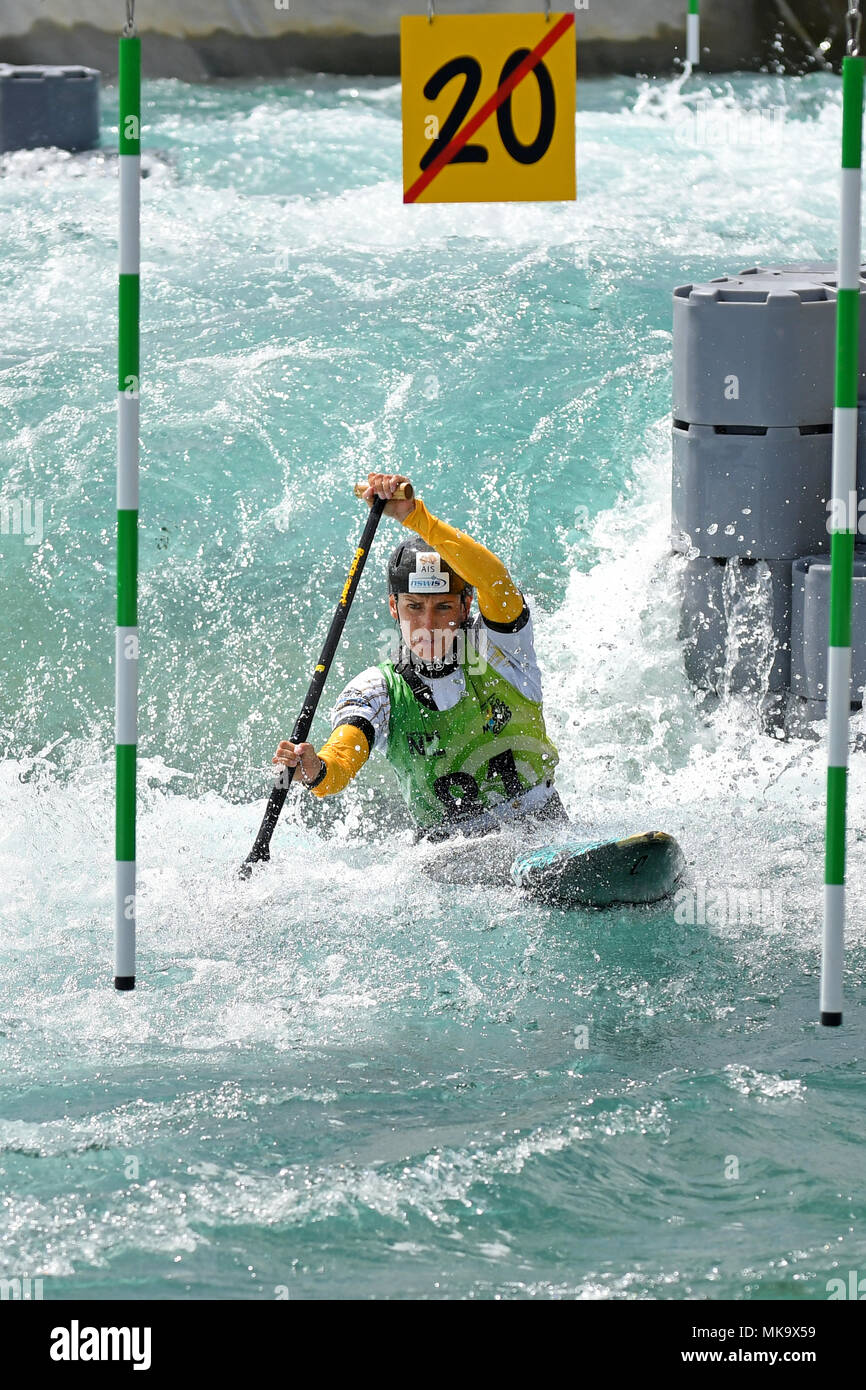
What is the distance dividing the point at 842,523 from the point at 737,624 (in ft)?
9.21

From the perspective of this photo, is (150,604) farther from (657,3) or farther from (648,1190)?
(657,3)

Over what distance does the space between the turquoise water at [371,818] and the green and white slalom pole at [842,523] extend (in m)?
0.46

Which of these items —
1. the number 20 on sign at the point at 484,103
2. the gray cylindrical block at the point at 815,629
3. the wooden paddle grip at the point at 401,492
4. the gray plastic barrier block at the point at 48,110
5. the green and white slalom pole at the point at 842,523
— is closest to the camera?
the green and white slalom pole at the point at 842,523

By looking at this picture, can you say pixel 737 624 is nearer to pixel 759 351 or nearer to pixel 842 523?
pixel 759 351

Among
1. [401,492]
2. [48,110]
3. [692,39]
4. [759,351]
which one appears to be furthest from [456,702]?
[692,39]

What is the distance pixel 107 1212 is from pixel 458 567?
1.95m

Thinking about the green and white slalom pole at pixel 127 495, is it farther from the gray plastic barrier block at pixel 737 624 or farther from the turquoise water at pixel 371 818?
the gray plastic barrier block at pixel 737 624

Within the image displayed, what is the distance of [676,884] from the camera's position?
4.55 m

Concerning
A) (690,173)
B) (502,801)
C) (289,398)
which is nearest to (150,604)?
(289,398)

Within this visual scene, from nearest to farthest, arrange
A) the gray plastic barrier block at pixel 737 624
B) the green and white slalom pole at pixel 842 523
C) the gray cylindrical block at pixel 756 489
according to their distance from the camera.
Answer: the green and white slalom pole at pixel 842 523 < the gray cylindrical block at pixel 756 489 < the gray plastic barrier block at pixel 737 624

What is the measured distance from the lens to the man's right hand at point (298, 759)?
4.27 meters

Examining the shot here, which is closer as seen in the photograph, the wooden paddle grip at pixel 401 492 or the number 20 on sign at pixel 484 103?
the number 20 on sign at pixel 484 103

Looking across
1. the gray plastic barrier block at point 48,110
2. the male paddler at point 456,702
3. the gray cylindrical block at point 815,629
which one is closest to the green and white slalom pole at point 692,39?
the gray plastic barrier block at point 48,110

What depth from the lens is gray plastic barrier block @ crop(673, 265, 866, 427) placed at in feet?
18.3
